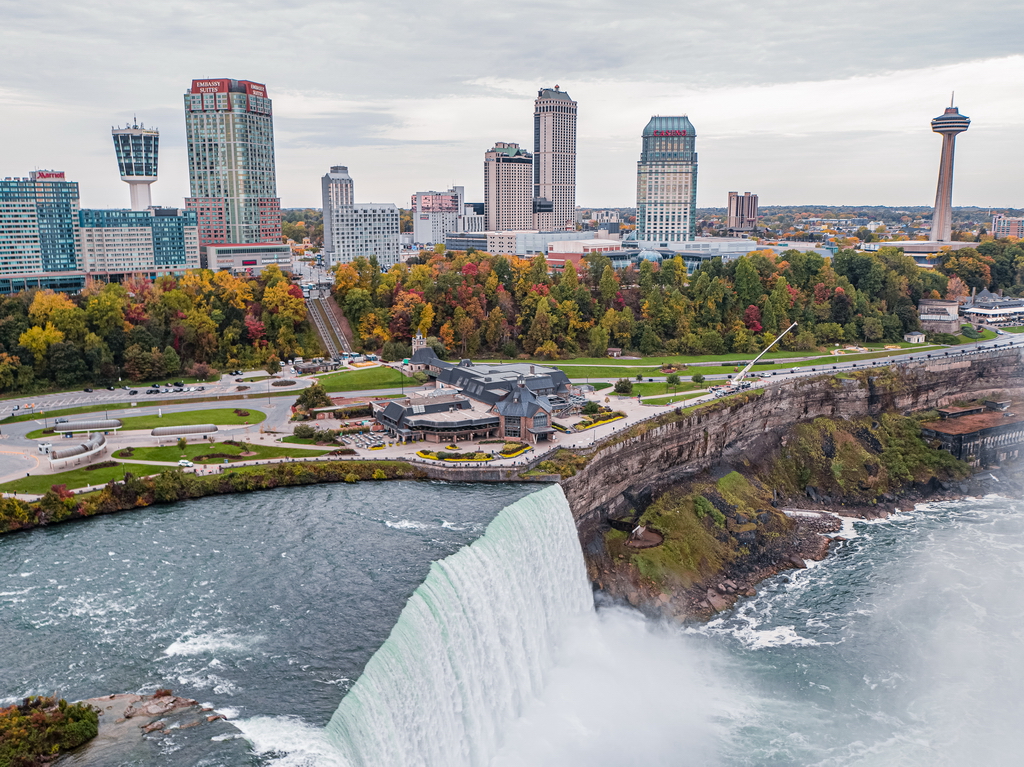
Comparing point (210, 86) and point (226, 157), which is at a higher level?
point (210, 86)

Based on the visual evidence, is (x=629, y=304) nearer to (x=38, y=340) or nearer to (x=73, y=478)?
(x=38, y=340)

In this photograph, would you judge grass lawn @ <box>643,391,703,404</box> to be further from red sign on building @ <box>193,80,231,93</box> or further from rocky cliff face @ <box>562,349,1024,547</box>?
red sign on building @ <box>193,80,231,93</box>

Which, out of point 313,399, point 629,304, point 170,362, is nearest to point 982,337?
point 629,304

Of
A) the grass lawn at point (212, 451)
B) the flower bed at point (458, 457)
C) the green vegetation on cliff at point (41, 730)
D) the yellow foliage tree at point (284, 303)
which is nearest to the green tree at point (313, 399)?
the grass lawn at point (212, 451)

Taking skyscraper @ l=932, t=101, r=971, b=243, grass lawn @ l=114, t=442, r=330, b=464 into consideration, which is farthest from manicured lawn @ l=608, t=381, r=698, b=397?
skyscraper @ l=932, t=101, r=971, b=243

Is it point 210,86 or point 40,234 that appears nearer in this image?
point 40,234

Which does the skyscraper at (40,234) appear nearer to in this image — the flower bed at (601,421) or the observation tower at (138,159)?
the observation tower at (138,159)

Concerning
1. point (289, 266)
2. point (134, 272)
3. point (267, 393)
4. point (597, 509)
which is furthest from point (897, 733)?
point (289, 266)
